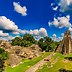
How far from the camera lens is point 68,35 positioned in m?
170

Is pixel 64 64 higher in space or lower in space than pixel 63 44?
lower

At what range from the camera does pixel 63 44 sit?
16762 centimetres

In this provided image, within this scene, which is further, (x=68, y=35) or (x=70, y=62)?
(x=68, y=35)

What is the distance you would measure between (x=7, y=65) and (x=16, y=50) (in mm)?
42047

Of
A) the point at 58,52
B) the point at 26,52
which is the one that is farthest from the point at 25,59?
the point at 58,52

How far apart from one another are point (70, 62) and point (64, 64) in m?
6.44

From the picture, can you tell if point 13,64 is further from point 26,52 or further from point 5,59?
point 26,52

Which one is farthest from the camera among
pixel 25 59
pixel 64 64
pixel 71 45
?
pixel 71 45

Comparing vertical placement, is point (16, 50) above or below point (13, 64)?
above

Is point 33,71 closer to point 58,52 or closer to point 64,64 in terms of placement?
point 64,64

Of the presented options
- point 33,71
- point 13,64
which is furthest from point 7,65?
point 33,71

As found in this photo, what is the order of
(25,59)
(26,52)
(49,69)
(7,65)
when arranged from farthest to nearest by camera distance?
(26,52), (25,59), (7,65), (49,69)

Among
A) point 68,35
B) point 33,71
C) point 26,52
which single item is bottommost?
point 33,71

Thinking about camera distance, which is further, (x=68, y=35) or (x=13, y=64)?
(x=68, y=35)
